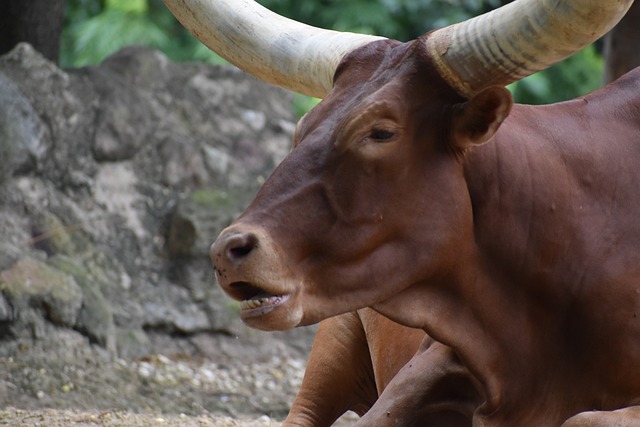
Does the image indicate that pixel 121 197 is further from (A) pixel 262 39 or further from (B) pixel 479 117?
(B) pixel 479 117

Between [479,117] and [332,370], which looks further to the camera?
[332,370]

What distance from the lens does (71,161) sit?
25.3ft

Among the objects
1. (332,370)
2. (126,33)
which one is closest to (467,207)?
(332,370)

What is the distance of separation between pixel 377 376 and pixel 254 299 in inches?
52.4

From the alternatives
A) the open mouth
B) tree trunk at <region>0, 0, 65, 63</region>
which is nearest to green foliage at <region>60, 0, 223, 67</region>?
tree trunk at <region>0, 0, 65, 63</region>

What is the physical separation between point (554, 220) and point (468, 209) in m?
0.30

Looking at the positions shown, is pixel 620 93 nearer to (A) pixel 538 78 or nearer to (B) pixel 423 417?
(B) pixel 423 417

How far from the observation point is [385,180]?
11.5 feet

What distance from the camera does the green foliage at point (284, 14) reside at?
465 inches

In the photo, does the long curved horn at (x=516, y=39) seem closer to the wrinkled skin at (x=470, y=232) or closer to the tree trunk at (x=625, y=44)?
the wrinkled skin at (x=470, y=232)

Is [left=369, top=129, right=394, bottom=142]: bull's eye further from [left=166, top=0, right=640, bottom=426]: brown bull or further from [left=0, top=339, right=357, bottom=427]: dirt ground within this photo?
[left=0, top=339, right=357, bottom=427]: dirt ground

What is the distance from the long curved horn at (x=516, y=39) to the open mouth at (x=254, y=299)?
0.79m

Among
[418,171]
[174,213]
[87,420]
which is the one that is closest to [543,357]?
[418,171]

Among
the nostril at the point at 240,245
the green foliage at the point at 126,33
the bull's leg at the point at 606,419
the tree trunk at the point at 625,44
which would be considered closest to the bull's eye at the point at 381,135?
the nostril at the point at 240,245
